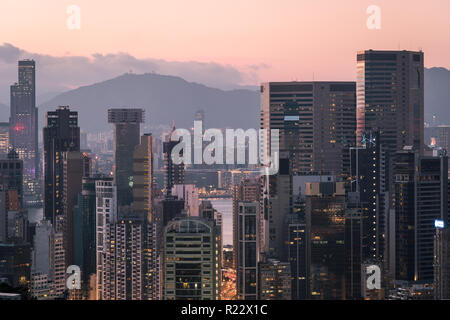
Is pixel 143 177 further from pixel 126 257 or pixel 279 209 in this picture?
pixel 126 257

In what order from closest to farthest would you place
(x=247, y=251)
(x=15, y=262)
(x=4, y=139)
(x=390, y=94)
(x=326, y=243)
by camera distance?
(x=15, y=262) → (x=247, y=251) → (x=326, y=243) → (x=4, y=139) → (x=390, y=94)

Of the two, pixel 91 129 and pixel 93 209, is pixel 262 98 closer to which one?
pixel 91 129

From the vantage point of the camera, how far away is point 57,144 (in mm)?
29891

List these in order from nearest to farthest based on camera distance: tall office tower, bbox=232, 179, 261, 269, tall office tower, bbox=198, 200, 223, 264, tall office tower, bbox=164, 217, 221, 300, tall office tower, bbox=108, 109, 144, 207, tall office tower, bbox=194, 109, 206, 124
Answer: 1. tall office tower, bbox=164, 217, 221, 300
2. tall office tower, bbox=198, 200, 223, 264
3. tall office tower, bbox=194, 109, 206, 124
4. tall office tower, bbox=232, 179, 261, 269
5. tall office tower, bbox=108, 109, 144, 207

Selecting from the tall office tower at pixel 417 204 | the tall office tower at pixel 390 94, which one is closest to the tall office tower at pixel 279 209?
the tall office tower at pixel 417 204

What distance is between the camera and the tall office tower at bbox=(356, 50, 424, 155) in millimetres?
30531

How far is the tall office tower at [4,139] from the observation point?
28734mm

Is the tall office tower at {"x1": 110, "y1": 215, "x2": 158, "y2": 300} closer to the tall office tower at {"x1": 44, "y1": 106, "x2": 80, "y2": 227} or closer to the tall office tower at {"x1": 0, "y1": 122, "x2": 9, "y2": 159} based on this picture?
the tall office tower at {"x1": 44, "y1": 106, "x2": 80, "y2": 227}

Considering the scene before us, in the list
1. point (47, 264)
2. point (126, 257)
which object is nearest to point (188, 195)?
point (126, 257)

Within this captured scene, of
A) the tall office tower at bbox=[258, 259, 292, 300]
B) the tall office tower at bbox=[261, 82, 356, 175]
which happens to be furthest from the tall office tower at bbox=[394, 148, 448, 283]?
the tall office tower at bbox=[261, 82, 356, 175]

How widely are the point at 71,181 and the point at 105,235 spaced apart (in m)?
6.56

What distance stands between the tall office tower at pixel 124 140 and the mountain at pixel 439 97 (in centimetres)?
965

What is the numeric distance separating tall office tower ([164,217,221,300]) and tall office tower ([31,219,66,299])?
→ 254cm

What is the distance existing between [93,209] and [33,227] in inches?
74.3
